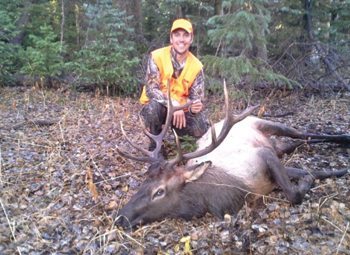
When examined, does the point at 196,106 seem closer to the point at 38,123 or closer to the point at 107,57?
the point at 38,123

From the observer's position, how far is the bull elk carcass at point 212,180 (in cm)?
353

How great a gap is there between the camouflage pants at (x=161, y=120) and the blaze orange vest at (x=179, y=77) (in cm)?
22

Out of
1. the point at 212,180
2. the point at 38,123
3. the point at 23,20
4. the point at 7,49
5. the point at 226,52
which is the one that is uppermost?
the point at 23,20

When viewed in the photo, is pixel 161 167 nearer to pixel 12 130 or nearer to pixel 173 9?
pixel 12 130

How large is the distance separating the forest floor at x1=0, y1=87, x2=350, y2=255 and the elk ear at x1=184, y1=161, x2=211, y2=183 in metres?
0.37

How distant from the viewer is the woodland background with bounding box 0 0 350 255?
331 centimetres

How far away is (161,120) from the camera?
17.0ft

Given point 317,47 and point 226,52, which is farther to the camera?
point 317,47

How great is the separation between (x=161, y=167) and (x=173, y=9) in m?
7.37

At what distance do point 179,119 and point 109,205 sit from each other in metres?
1.41

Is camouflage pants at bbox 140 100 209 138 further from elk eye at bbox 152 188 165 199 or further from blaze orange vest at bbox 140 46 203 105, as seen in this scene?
elk eye at bbox 152 188 165 199

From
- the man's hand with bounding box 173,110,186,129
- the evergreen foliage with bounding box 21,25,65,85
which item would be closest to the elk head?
the man's hand with bounding box 173,110,186,129

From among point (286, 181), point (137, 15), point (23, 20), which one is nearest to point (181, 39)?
point (286, 181)

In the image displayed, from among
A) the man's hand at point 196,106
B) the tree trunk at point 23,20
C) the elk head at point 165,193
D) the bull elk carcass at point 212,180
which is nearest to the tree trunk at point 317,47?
the man's hand at point 196,106
